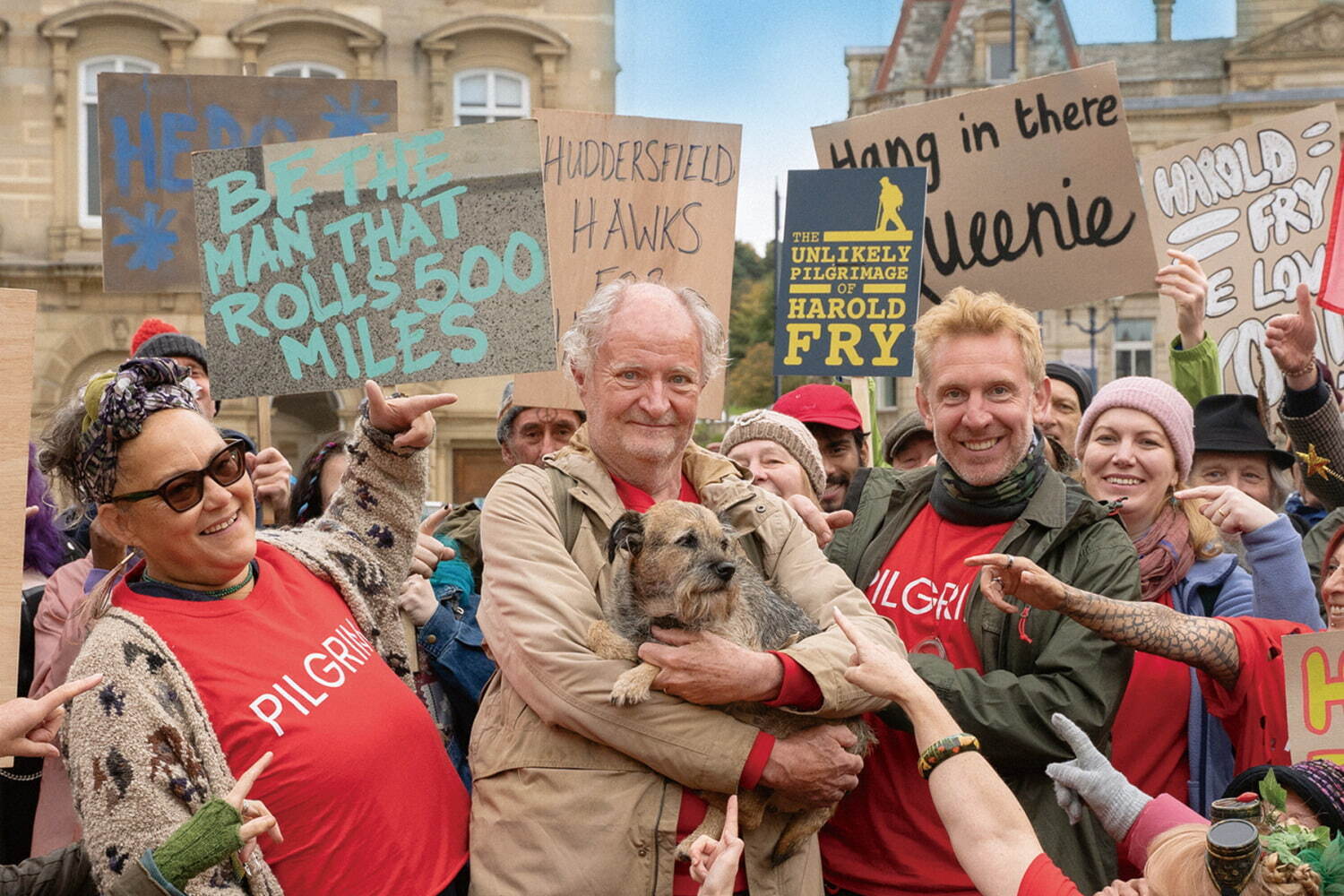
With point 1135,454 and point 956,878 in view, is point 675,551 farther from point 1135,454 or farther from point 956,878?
point 1135,454

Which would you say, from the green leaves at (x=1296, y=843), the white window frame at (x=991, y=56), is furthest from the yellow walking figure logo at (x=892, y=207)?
the white window frame at (x=991, y=56)

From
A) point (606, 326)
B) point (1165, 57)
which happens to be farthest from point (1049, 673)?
point (1165, 57)

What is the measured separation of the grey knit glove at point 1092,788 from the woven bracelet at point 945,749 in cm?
41

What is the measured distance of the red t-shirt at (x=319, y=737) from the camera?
3.26 m

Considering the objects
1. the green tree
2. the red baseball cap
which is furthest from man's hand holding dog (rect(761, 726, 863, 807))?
the green tree

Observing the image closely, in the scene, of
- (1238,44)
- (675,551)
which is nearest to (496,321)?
(675,551)

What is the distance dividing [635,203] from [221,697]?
3.21 m

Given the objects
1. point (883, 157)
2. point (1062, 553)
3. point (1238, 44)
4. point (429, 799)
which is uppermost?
point (1238, 44)

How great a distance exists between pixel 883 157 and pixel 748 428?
2171mm

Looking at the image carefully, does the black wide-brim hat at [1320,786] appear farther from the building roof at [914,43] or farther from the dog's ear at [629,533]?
the building roof at [914,43]

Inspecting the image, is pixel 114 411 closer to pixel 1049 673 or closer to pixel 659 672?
pixel 659 672

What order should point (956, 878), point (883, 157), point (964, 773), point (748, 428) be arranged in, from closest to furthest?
point (964, 773) < point (956, 878) < point (748, 428) < point (883, 157)

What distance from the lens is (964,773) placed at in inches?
125

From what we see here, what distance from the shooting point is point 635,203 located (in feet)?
19.4
